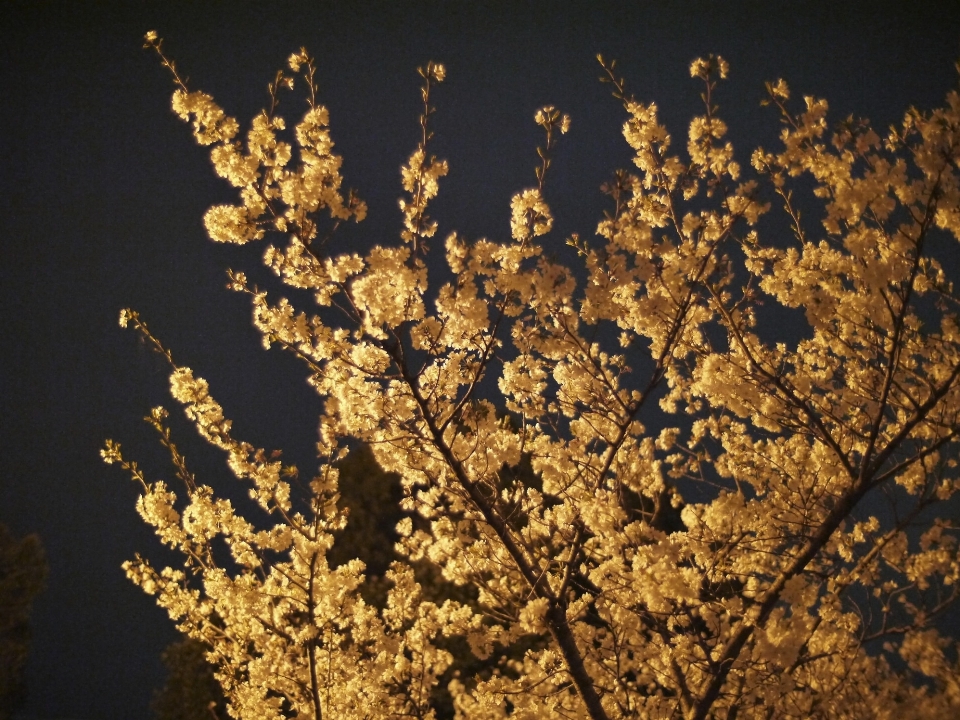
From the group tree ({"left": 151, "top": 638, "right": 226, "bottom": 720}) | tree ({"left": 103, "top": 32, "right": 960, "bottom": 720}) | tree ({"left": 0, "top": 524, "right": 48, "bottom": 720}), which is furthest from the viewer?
tree ({"left": 0, "top": 524, "right": 48, "bottom": 720})

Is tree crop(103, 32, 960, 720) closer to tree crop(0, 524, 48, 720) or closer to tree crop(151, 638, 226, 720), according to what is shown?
tree crop(151, 638, 226, 720)

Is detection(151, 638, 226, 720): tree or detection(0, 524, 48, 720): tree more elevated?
detection(0, 524, 48, 720): tree

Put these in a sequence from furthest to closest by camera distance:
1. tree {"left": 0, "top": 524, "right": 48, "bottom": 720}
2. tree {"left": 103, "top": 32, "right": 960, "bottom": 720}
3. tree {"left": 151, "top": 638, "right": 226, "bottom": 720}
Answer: tree {"left": 0, "top": 524, "right": 48, "bottom": 720} < tree {"left": 151, "top": 638, "right": 226, "bottom": 720} < tree {"left": 103, "top": 32, "right": 960, "bottom": 720}

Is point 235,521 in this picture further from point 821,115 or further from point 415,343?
point 821,115

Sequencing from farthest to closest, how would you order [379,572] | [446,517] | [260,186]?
[379,572] < [446,517] < [260,186]

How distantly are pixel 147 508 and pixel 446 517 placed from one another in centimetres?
156

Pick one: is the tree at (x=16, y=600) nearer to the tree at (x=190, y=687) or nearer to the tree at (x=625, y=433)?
the tree at (x=190, y=687)

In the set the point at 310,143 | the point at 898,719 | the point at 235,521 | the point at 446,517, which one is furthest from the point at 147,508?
the point at 898,719

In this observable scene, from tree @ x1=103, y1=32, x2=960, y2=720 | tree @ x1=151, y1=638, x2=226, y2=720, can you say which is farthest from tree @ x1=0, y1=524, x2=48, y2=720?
tree @ x1=103, y1=32, x2=960, y2=720

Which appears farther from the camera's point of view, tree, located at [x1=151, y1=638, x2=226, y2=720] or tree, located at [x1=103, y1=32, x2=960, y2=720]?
tree, located at [x1=151, y1=638, x2=226, y2=720]

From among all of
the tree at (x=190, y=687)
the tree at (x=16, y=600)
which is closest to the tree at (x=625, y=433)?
the tree at (x=190, y=687)

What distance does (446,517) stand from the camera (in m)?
3.85

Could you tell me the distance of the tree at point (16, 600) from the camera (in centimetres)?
951

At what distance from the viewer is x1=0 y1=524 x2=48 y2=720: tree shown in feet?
31.2
